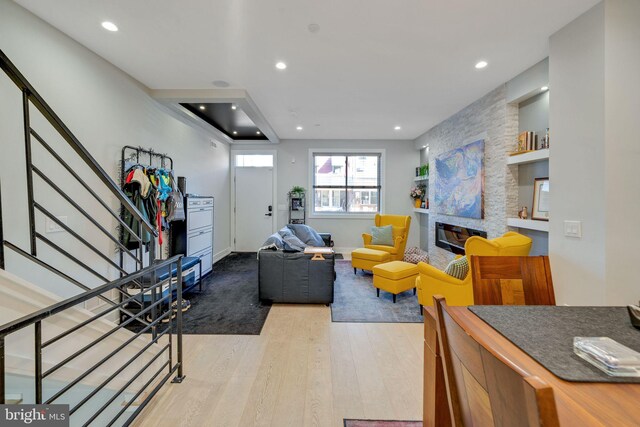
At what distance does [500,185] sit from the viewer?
3.36m

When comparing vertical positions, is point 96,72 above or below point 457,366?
above

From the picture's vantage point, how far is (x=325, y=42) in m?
2.42

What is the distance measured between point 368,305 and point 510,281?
6.96 feet

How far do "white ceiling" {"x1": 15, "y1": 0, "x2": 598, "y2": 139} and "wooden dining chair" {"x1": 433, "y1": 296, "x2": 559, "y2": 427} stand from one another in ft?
7.39

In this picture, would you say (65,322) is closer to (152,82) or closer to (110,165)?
(110,165)

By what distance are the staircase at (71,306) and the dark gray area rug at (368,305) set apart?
1786mm

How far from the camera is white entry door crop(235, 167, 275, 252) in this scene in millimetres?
6383

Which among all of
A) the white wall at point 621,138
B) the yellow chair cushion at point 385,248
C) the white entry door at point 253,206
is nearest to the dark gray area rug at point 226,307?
the white entry door at point 253,206

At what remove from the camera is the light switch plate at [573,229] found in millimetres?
2121

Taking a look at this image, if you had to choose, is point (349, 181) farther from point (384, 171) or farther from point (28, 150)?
point (28, 150)

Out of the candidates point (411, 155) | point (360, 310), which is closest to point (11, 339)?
point (360, 310)

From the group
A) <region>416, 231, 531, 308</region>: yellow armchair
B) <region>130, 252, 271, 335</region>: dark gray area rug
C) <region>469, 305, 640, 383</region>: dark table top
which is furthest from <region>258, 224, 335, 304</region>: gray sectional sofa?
<region>469, 305, 640, 383</region>: dark table top

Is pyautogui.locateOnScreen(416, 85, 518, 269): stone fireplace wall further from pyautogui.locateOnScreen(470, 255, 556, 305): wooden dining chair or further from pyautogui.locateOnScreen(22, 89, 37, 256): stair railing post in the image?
pyautogui.locateOnScreen(22, 89, 37, 256): stair railing post

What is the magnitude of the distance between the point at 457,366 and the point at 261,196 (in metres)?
6.04
